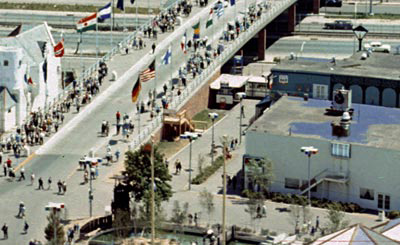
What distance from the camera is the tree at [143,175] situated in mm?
108375

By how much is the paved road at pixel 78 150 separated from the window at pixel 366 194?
2004cm

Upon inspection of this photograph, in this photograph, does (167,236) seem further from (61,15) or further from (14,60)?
(61,15)

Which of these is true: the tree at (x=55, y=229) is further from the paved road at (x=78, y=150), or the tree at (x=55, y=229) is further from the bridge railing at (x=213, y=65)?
the bridge railing at (x=213, y=65)

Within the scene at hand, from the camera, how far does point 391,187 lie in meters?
114

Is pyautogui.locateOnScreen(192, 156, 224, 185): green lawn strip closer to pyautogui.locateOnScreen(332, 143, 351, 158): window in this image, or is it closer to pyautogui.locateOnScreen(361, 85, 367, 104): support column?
pyautogui.locateOnScreen(332, 143, 351, 158): window

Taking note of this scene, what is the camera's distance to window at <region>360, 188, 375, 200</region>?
377 feet

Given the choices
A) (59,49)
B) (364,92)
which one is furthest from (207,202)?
(59,49)

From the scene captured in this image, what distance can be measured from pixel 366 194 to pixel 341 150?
4.05 m

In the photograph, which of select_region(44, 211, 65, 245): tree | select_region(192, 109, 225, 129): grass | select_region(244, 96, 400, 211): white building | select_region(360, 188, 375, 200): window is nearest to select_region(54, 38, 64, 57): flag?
select_region(192, 109, 225, 129): grass

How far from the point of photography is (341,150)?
115875mm

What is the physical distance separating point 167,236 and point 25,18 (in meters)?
95.3

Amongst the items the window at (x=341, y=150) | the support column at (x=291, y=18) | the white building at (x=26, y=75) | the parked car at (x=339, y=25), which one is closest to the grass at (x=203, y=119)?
the white building at (x=26, y=75)

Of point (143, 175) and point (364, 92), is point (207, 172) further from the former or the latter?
point (364, 92)

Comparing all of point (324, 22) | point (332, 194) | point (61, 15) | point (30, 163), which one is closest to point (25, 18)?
point (61, 15)
